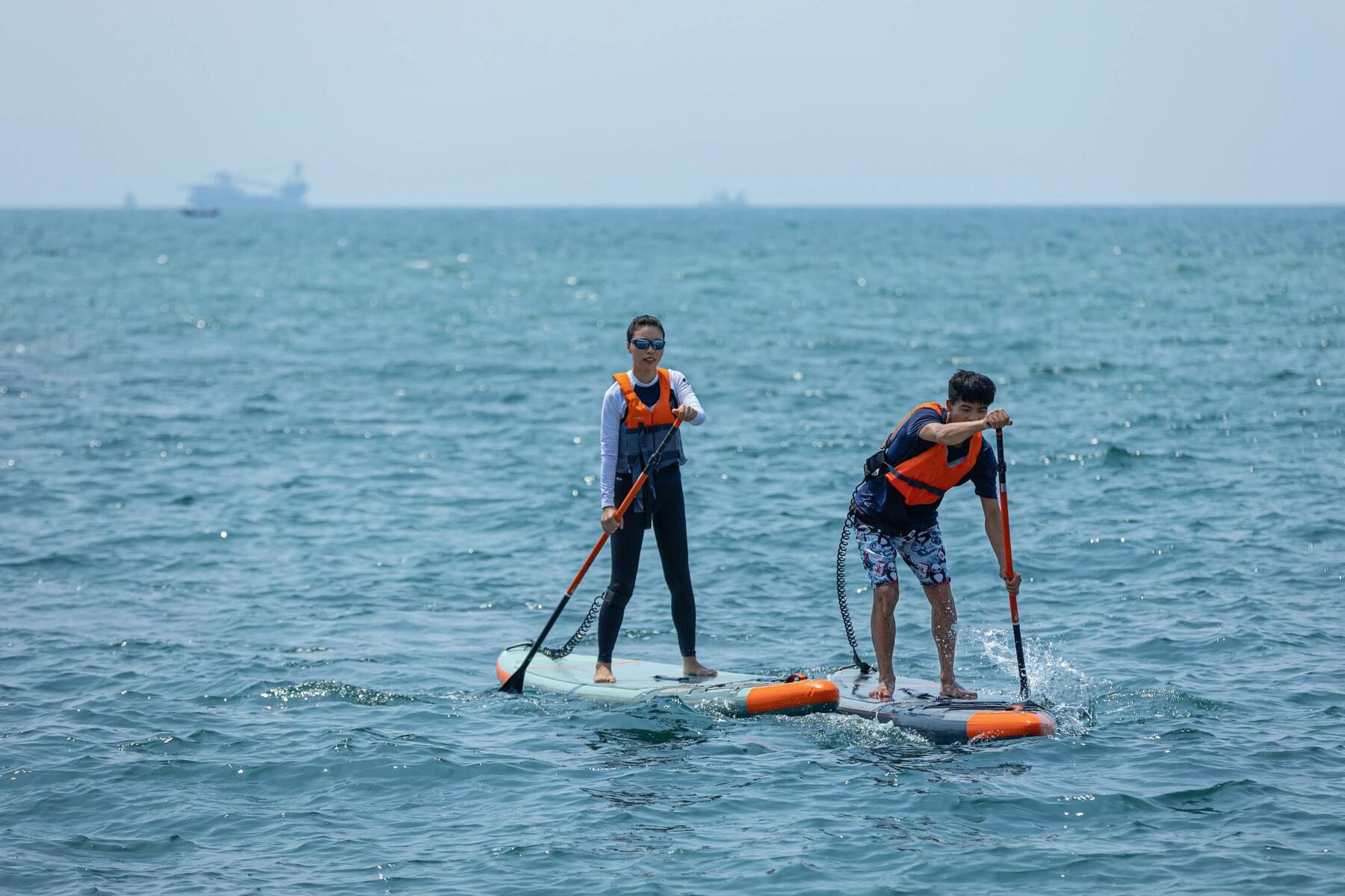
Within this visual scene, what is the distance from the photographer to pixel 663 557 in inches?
370

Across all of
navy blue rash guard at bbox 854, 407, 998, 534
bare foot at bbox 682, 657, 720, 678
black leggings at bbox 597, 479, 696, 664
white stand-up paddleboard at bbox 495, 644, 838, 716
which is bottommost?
white stand-up paddleboard at bbox 495, 644, 838, 716

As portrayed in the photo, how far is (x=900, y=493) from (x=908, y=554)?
18.0 inches

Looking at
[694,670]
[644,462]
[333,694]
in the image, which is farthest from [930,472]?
[333,694]

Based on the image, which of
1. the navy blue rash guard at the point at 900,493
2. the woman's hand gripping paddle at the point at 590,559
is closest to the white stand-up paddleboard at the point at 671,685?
the woman's hand gripping paddle at the point at 590,559

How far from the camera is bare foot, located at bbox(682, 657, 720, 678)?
9.53 metres

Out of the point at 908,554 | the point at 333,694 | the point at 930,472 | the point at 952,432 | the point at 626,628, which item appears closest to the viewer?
the point at 952,432

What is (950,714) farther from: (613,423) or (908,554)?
(613,423)

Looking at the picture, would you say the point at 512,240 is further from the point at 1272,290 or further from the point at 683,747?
the point at 683,747

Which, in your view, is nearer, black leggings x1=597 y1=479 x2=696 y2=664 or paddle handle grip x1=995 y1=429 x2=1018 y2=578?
paddle handle grip x1=995 y1=429 x2=1018 y2=578

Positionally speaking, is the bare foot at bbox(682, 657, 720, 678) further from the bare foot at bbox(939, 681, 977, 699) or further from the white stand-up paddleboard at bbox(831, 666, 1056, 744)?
the bare foot at bbox(939, 681, 977, 699)

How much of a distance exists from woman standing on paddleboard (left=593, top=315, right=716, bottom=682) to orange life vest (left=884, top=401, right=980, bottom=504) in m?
1.37

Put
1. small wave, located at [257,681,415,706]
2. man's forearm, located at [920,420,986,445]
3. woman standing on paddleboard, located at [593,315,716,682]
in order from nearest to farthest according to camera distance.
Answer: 1. man's forearm, located at [920,420,986,445]
2. woman standing on paddleboard, located at [593,315,716,682]
3. small wave, located at [257,681,415,706]

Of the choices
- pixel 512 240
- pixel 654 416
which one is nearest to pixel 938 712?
pixel 654 416

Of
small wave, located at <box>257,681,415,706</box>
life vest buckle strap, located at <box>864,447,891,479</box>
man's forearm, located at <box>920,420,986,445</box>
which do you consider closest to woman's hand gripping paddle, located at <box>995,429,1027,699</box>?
man's forearm, located at <box>920,420,986,445</box>
